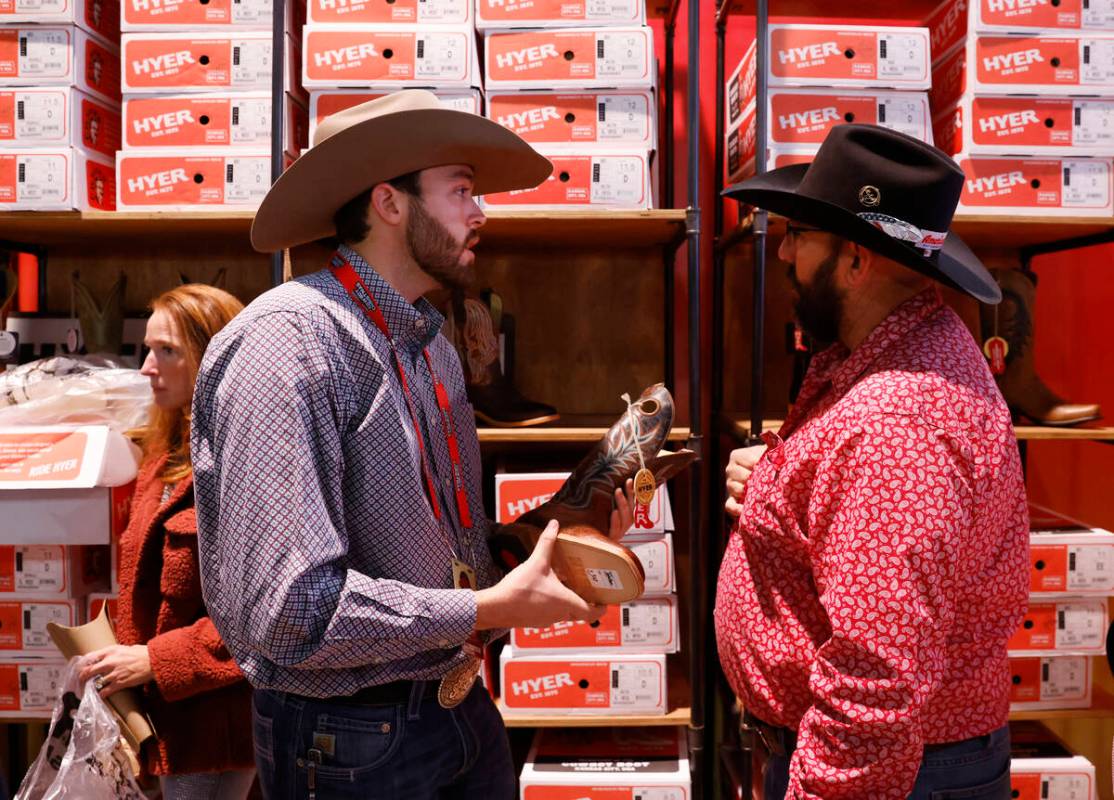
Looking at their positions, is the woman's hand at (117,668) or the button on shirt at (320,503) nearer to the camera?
the button on shirt at (320,503)

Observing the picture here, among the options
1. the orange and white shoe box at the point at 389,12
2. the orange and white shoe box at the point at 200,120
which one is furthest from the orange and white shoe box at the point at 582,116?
the orange and white shoe box at the point at 200,120

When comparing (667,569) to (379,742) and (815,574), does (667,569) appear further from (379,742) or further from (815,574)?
(379,742)

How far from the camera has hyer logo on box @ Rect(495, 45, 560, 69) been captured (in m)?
2.27

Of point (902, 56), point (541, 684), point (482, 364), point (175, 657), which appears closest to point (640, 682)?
point (541, 684)

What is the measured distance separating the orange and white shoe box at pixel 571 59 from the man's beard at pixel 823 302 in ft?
3.29

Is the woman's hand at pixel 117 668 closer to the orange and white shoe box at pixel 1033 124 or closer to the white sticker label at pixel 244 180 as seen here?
the white sticker label at pixel 244 180

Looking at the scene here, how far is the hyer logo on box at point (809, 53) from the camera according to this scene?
7.52 feet

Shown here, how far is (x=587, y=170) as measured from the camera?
225 cm

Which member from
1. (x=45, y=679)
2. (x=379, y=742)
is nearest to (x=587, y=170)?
(x=379, y=742)

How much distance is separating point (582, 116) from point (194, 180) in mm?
967

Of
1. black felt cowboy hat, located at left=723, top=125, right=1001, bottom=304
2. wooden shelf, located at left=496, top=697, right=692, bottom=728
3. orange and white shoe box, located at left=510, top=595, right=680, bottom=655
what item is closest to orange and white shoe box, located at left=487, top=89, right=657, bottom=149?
black felt cowboy hat, located at left=723, top=125, right=1001, bottom=304

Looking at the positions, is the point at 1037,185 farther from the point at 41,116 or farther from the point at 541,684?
the point at 41,116

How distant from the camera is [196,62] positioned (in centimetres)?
229

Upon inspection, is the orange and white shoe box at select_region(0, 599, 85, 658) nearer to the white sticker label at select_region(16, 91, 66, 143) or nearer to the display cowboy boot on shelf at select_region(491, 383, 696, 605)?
the white sticker label at select_region(16, 91, 66, 143)
